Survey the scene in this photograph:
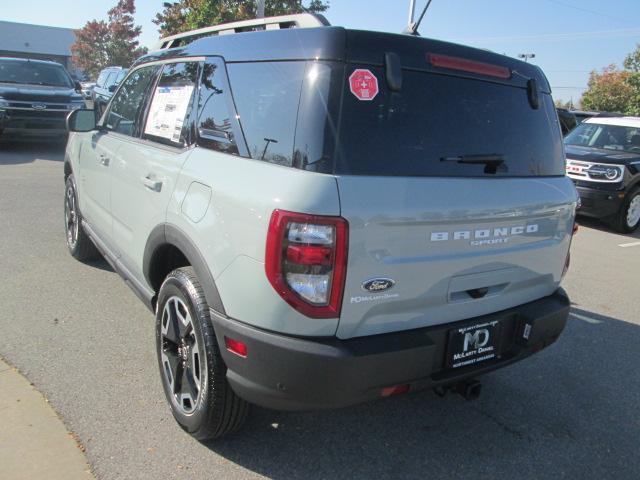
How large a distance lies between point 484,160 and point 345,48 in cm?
85

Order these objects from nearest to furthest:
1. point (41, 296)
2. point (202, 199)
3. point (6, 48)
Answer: point (202, 199) → point (41, 296) → point (6, 48)

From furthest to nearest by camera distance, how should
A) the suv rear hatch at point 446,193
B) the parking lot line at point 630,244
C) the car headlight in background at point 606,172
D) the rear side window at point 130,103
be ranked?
the car headlight in background at point 606,172
the parking lot line at point 630,244
the rear side window at point 130,103
the suv rear hatch at point 446,193

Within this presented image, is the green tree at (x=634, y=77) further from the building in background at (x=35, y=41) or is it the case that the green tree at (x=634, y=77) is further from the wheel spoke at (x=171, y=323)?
the building in background at (x=35, y=41)

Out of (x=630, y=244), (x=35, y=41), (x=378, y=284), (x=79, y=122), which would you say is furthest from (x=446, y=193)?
(x=35, y=41)

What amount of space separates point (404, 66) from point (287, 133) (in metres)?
0.59

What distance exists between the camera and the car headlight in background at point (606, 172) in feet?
28.4

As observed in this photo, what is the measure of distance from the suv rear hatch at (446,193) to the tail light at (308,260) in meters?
0.06

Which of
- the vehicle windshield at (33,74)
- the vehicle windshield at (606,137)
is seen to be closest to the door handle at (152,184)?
the vehicle windshield at (606,137)

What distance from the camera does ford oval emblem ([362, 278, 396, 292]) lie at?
7.00ft

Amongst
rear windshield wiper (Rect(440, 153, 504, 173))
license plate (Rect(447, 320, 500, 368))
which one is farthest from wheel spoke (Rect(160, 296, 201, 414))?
rear windshield wiper (Rect(440, 153, 504, 173))

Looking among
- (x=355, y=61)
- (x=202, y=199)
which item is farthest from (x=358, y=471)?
(x=355, y=61)

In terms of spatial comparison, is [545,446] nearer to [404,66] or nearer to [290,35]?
[404,66]

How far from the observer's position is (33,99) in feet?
38.5

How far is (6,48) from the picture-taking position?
58.1 meters
